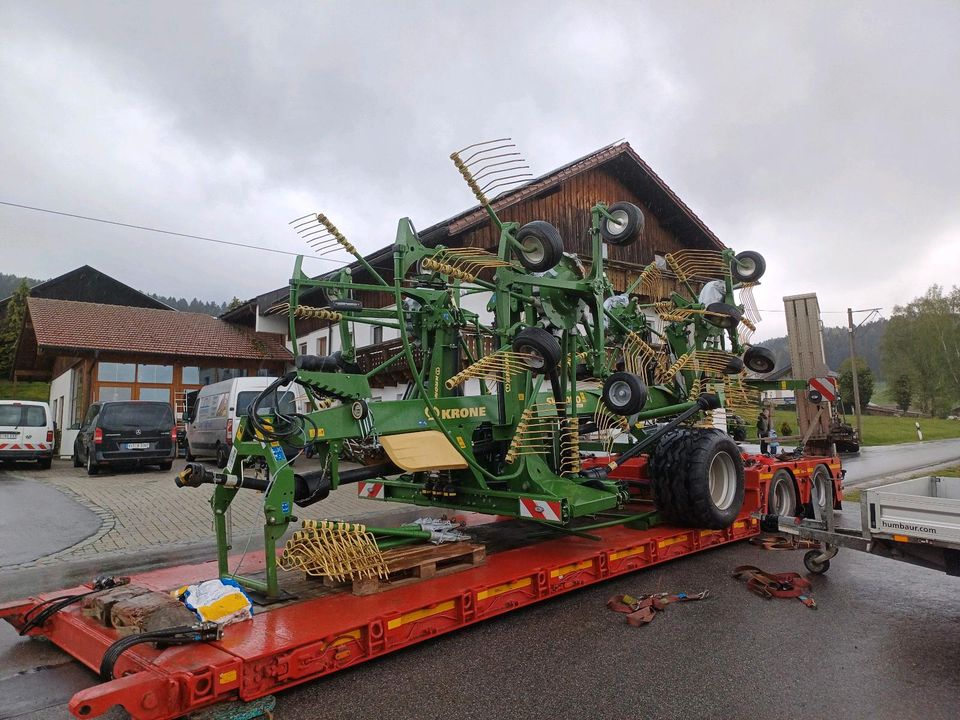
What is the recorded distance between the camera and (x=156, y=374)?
24.4 metres

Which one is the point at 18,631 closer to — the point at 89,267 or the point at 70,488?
the point at 70,488

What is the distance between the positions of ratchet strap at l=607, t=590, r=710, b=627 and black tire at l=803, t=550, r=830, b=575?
1296 mm

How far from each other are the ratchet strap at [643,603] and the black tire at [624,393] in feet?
5.15

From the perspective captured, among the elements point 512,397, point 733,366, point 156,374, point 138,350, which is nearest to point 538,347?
point 512,397

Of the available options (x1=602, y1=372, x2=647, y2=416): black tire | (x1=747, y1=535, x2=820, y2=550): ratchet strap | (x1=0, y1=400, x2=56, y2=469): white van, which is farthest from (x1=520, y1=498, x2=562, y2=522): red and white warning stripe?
(x1=0, y1=400, x2=56, y2=469): white van

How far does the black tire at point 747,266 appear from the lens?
27.3 ft

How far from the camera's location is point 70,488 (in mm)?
13008

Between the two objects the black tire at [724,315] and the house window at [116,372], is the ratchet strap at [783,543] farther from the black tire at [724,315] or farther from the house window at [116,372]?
the house window at [116,372]

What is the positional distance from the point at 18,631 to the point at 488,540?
13.2ft

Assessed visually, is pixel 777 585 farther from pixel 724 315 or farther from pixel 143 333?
pixel 143 333

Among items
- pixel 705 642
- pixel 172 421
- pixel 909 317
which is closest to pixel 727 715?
pixel 705 642

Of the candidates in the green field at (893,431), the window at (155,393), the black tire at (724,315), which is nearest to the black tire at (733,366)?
the black tire at (724,315)

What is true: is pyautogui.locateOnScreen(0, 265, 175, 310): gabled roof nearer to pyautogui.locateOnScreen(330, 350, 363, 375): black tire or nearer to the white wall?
the white wall

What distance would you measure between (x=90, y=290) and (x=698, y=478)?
50.5 m
